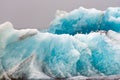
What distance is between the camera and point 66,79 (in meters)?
1.65

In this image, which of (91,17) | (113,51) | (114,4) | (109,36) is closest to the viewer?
(113,51)

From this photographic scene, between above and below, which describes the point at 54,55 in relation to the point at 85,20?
below

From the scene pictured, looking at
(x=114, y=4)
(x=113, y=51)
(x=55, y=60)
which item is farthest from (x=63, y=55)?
(x=114, y=4)

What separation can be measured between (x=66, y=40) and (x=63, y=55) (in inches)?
3.6

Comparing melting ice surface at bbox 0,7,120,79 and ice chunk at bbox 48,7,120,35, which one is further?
ice chunk at bbox 48,7,120,35

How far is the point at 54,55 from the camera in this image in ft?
5.69

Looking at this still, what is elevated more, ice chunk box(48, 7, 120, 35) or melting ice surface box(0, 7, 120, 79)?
ice chunk box(48, 7, 120, 35)

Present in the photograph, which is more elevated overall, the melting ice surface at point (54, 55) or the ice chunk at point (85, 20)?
the ice chunk at point (85, 20)

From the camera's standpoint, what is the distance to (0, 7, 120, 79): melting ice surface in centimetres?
168

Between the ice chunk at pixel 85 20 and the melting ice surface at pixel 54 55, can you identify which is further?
the ice chunk at pixel 85 20

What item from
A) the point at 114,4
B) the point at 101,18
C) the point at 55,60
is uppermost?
the point at 114,4

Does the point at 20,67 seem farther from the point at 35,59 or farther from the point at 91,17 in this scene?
the point at 91,17

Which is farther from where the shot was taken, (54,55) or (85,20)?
(85,20)

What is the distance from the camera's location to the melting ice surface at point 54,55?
168 centimetres
